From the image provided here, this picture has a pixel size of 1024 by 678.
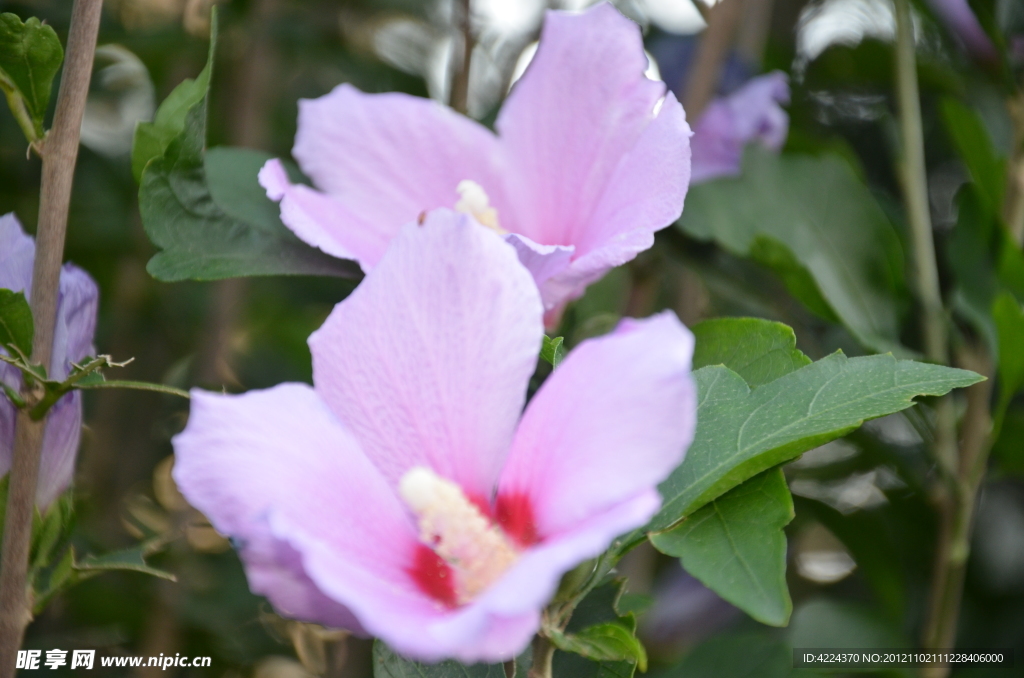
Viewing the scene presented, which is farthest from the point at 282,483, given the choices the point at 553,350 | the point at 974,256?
the point at 974,256

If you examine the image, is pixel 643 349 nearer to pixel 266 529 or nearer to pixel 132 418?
pixel 266 529

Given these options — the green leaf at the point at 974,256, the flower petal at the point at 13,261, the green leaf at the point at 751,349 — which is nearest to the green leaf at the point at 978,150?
the green leaf at the point at 974,256

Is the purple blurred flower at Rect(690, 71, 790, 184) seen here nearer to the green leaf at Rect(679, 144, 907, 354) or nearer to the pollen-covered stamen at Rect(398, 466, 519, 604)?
the green leaf at Rect(679, 144, 907, 354)

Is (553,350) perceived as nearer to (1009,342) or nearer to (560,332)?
(560,332)

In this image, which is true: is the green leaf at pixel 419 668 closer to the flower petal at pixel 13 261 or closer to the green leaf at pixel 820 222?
the flower petal at pixel 13 261

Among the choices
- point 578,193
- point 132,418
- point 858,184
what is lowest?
point 132,418

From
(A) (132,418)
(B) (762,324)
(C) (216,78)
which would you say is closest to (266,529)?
(B) (762,324)
